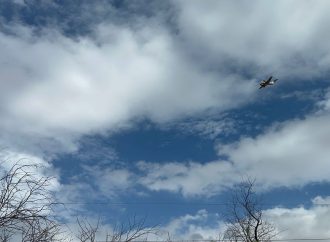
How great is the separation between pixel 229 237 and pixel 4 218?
1119 inches

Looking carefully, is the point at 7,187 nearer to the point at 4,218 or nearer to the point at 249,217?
the point at 4,218

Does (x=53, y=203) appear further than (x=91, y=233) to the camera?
No

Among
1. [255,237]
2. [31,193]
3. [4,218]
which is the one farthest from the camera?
[255,237]

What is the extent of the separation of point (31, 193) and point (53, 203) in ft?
1.76

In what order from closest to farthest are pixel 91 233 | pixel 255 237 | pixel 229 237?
pixel 91 233 < pixel 255 237 < pixel 229 237

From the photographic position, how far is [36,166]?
10477 millimetres

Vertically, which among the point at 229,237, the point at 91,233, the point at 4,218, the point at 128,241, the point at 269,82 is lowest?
the point at 4,218

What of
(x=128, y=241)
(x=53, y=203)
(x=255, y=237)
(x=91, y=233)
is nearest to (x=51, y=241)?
(x=53, y=203)

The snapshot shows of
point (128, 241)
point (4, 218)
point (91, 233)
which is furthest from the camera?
point (91, 233)

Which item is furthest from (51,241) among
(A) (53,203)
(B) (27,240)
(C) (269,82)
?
(C) (269,82)

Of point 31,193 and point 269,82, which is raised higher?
point 269,82

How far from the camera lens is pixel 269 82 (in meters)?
25.9

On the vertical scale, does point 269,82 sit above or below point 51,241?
above

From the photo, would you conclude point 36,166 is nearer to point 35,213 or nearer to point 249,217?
point 35,213
